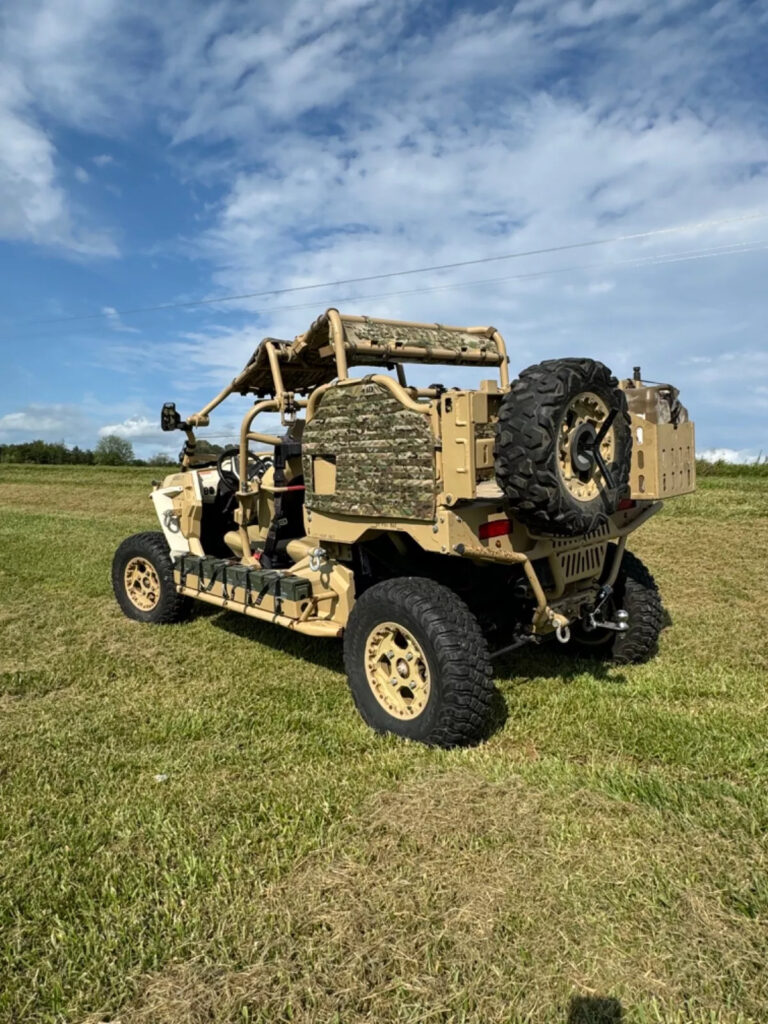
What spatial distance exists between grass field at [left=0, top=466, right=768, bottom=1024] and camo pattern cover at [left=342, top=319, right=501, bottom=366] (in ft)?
7.55

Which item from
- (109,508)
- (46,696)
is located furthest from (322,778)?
(109,508)

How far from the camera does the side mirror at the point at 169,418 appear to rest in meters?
6.18

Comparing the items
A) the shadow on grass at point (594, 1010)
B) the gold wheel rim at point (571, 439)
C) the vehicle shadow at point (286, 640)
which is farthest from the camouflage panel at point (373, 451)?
the shadow on grass at point (594, 1010)

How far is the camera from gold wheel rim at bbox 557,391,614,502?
A: 3615 millimetres

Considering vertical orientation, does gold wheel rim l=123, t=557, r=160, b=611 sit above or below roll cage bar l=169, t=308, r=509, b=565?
below

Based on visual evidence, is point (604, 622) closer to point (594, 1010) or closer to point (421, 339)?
point (421, 339)

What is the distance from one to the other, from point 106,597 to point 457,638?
17.4ft

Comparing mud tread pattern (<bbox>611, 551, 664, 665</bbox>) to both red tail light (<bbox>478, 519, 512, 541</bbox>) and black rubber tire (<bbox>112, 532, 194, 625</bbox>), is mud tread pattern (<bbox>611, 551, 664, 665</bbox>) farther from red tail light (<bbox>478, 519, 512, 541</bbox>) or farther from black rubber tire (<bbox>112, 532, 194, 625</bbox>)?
black rubber tire (<bbox>112, 532, 194, 625</bbox>)

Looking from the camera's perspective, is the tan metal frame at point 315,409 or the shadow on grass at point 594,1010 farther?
the tan metal frame at point 315,409

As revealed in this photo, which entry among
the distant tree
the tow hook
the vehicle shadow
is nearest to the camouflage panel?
the tow hook

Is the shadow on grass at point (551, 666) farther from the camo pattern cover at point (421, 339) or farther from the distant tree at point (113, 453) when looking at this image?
the distant tree at point (113, 453)

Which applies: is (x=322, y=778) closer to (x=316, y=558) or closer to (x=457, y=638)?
(x=457, y=638)

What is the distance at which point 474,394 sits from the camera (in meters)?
3.48

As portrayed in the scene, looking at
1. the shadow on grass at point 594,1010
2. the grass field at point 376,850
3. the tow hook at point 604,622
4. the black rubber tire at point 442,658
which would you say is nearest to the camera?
the shadow on grass at point 594,1010
